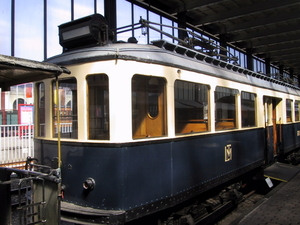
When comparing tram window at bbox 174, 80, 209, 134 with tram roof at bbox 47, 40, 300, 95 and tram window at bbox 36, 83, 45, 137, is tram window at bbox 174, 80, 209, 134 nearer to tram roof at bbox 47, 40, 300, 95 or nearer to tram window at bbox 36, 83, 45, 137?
tram roof at bbox 47, 40, 300, 95

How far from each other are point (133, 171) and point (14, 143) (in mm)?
7468

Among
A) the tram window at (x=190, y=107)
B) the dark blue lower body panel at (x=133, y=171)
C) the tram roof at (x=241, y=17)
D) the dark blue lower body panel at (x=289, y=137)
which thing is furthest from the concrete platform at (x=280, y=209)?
the tram roof at (x=241, y=17)

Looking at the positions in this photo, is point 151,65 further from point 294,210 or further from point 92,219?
point 294,210

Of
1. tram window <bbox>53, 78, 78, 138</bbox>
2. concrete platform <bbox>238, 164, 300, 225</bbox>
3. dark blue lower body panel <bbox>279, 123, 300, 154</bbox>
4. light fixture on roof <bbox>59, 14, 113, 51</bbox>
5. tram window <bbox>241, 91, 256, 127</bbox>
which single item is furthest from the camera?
dark blue lower body panel <bbox>279, 123, 300, 154</bbox>

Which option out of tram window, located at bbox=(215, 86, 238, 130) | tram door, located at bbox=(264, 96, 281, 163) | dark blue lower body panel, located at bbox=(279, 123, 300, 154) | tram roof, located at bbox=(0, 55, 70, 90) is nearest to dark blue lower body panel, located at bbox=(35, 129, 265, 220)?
tram window, located at bbox=(215, 86, 238, 130)

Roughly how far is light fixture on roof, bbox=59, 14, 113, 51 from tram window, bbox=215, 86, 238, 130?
89.4 inches

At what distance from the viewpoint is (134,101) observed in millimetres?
3799

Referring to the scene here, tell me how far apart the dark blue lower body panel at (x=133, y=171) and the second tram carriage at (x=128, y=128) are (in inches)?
0.5

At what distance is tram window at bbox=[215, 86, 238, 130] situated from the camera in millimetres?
5307

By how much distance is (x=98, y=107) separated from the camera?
12.5 feet

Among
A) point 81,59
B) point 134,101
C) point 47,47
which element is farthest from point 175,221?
point 47,47

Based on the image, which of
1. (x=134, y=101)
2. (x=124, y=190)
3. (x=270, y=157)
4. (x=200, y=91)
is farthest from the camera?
(x=270, y=157)

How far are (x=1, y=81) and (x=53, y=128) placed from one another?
0.95 m

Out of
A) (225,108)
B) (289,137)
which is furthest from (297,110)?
(225,108)
